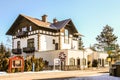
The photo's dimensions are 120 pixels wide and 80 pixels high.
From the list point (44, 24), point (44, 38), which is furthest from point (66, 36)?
point (44, 38)

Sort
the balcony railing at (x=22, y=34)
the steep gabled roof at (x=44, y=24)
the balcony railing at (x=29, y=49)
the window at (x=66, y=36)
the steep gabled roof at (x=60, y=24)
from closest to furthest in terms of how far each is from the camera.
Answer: the balcony railing at (x=29, y=49) < the steep gabled roof at (x=44, y=24) < the balcony railing at (x=22, y=34) < the steep gabled roof at (x=60, y=24) < the window at (x=66, y=36)

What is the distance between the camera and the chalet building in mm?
47750

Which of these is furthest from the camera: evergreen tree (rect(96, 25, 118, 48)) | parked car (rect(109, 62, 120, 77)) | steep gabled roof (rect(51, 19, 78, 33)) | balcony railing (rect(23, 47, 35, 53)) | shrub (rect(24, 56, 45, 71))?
evergreen tree (rect(96, 25, 118, 48))

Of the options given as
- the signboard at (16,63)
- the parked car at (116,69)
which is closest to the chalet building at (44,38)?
the signboard at (16,63)

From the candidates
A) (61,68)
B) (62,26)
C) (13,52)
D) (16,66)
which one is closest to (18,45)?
(13,52)

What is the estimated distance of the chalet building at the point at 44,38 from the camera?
4775 cm

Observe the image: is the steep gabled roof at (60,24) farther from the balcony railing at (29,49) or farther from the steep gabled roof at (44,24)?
the balcony railing at (29,49)

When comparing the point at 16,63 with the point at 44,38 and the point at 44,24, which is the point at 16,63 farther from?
the point at 44,24

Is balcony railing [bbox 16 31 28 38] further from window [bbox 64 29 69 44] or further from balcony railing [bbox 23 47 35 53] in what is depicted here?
window [bbox 64 29 69 44]

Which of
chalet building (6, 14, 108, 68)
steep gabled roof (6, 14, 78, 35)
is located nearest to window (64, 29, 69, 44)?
chalet building (6, 14, 108, 68)

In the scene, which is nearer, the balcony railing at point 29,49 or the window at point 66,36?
the balcony railing at point 29,49

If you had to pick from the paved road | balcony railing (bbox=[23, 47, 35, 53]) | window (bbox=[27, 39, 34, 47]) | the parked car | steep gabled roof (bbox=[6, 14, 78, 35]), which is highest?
steep gabled roof (bbox=[6, 14, 78, 35])

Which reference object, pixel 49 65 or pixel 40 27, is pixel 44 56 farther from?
pixel 40 27

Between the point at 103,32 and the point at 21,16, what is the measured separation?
4515cm
